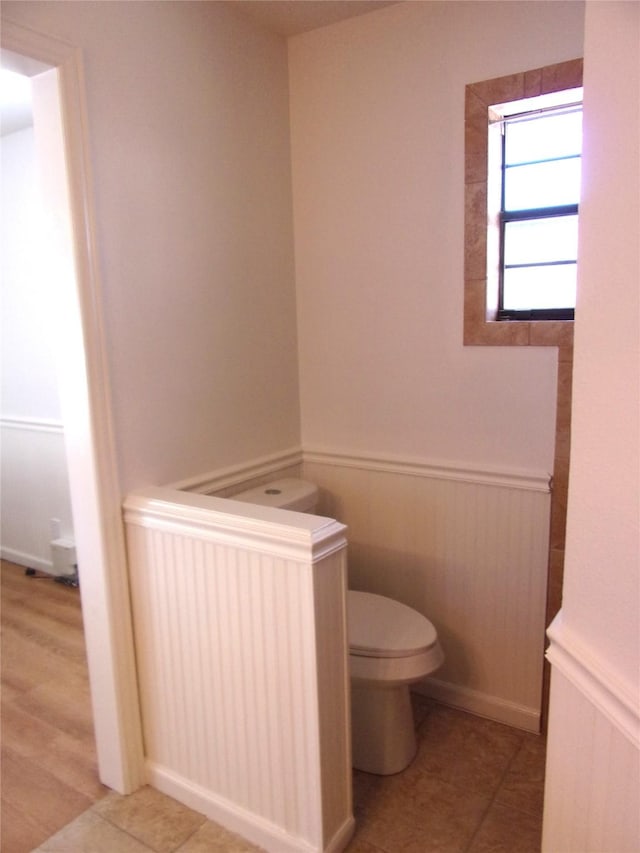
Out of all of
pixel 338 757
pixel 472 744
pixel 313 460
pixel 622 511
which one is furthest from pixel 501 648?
pixel 622 511

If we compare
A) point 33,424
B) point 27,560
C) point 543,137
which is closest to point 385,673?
point 543,137

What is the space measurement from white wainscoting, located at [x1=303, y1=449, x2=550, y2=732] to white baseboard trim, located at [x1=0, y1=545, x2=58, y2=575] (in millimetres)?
1969

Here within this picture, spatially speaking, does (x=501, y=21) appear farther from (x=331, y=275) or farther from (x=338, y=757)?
(x=338, y=757)

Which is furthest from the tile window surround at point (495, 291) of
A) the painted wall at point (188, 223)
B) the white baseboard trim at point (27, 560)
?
the white baseboard trim at point (27, 560)

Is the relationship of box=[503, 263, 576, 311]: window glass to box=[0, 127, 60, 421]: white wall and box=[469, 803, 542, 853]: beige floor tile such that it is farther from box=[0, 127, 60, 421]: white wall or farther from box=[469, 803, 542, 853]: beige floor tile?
box=[0, 127, 60, 421]: white wall

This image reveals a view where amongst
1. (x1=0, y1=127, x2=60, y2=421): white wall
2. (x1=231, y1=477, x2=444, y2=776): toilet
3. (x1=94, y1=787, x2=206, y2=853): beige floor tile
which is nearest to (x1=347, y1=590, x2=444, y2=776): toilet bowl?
(x1=231, y1=477, x2=444, y2=776): toilet

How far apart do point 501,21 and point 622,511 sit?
1.66 meters

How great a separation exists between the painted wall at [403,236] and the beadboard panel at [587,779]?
1.06m

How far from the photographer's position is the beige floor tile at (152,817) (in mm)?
1722

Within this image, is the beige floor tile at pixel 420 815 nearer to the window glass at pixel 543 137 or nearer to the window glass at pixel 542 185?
the window glass at pixel 542 185

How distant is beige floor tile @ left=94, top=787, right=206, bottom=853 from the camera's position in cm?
172

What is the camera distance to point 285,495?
2.21 metres

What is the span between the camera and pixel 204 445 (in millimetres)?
2057

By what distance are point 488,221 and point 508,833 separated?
1838 mm
